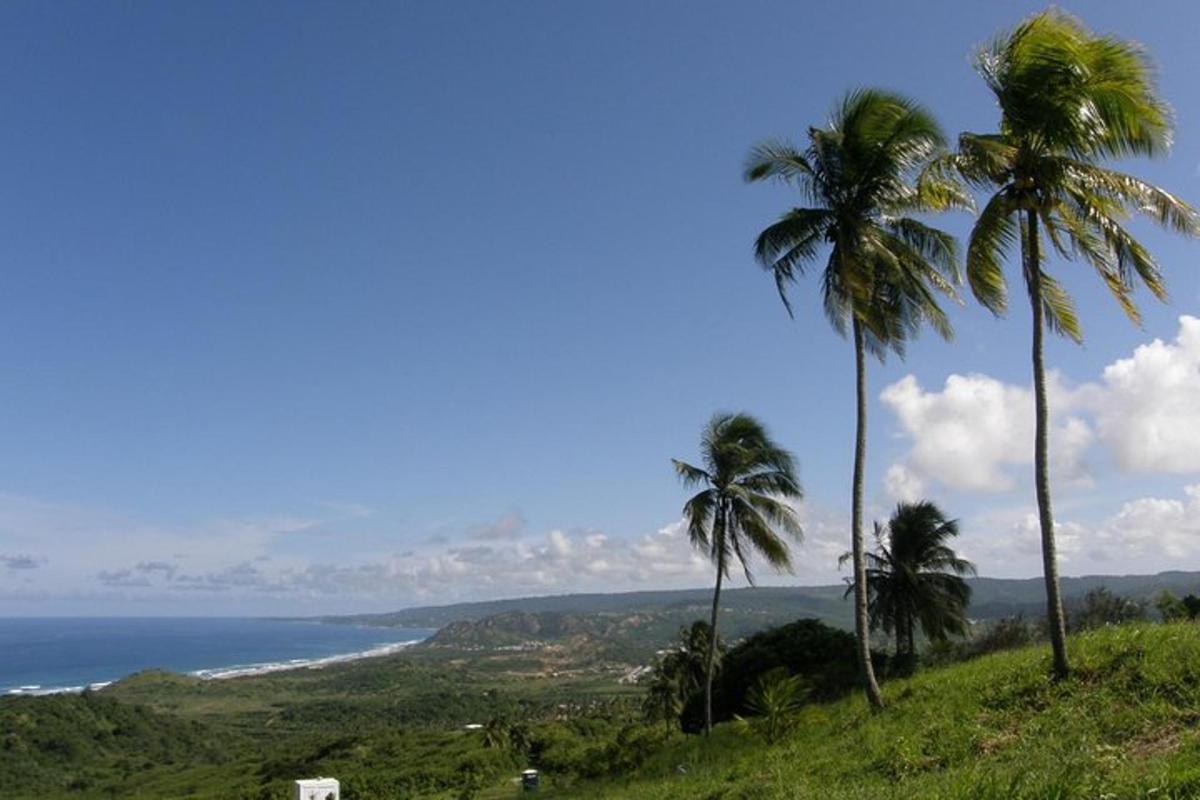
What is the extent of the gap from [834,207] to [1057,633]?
8429mm

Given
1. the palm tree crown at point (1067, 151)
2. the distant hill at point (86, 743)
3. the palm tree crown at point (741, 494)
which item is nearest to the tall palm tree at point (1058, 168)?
the palm tree crown at point (1067, 151)

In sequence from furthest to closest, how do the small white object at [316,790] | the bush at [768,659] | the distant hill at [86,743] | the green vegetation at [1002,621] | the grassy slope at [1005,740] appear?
the distant hill at [86,743]
the bush at [768,659]
the small white object at [316,790]
the green vegetation at [1002,621]
the grassy slope at [1005,740]

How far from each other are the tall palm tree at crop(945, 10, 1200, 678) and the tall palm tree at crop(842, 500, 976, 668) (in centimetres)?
2236

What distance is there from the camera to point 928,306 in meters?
17.0

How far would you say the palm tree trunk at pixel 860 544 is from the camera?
15.0 m

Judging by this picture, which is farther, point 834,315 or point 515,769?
point 515,769

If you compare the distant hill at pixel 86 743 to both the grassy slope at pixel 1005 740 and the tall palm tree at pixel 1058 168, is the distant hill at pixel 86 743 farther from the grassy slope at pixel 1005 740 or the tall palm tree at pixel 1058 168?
the tall palm tree at pixel 1058 168

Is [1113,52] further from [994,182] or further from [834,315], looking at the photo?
[834,315]

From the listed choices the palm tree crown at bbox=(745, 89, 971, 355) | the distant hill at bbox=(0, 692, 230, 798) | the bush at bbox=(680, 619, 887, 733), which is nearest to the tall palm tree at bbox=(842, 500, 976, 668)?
the bush at bbox=(680, 619, 887, 733)

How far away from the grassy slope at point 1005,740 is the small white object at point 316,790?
10286mm

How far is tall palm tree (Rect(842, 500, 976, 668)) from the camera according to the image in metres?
34.7

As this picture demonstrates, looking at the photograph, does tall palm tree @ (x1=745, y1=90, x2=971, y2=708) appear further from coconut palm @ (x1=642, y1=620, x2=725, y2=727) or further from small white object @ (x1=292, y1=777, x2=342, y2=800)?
coconut palm @ (x1=642, y1=620, x2=725, y2=727)

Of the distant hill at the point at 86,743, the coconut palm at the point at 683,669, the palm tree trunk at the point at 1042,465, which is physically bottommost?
the distant hill at the point at 86,743

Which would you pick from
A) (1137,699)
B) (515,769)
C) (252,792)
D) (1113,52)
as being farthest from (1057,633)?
(252,792)
